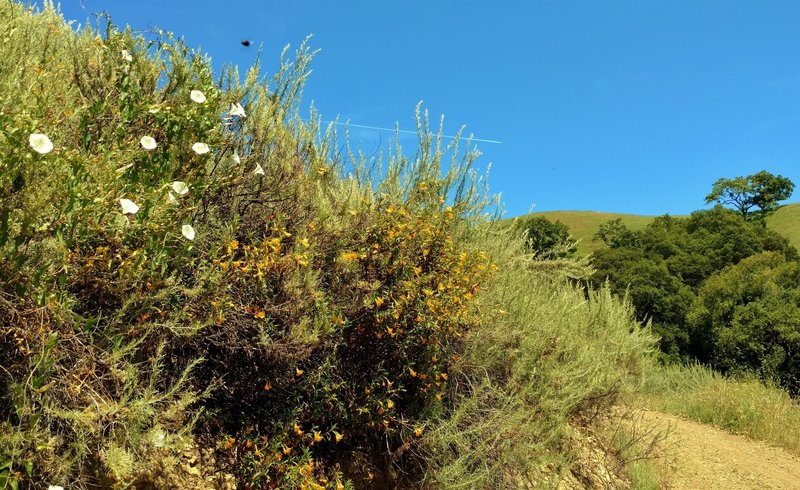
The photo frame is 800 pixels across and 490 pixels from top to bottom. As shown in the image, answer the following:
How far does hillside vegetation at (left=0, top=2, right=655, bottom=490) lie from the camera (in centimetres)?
243

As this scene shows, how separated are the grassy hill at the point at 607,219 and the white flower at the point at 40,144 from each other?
4361cm

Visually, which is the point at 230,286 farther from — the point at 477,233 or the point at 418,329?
the point at 477,233

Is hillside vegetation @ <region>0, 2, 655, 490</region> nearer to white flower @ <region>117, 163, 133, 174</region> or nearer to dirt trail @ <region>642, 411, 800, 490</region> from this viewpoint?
white flower @ <region>117, 163, 133, 174</region>

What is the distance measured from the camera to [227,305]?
3025mm

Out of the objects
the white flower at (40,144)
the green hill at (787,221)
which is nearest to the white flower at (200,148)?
the white flower at (40,144)

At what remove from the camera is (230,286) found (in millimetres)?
3062

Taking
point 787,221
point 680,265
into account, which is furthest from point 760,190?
point 680,265

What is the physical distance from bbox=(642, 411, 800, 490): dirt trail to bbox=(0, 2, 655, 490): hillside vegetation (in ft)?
9.31

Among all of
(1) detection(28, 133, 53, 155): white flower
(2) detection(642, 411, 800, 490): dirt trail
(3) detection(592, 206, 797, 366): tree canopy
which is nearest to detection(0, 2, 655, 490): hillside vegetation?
(1) detection(28, 133, 53, 155): white flower

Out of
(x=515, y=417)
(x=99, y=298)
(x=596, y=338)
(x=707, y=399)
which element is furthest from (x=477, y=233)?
(x=707, y=399)

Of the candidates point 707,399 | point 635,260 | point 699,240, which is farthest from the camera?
point 699,240

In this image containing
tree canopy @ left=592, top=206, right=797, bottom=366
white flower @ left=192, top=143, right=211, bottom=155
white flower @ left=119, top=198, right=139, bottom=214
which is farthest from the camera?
tree canopy @ left=592, top=206, right=797, bottom=366

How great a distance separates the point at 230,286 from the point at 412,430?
1676mm

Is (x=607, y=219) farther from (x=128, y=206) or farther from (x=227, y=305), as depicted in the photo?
(x=128, y=206)
